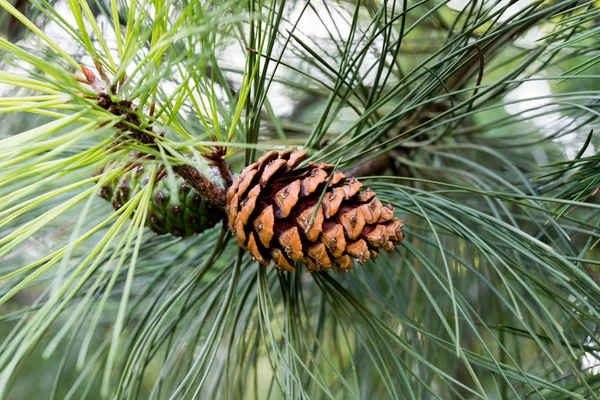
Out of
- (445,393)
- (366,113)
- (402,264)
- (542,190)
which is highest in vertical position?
(366,113)

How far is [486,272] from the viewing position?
844mm

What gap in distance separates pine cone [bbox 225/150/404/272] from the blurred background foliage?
0.11ft

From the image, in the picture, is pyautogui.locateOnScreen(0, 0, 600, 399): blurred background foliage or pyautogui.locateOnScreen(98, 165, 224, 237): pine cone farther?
pyautogui.locateOnScreen(98, 165, 224, 237): pine cone

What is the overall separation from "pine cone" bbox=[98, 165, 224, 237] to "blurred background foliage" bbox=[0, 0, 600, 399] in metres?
0.03

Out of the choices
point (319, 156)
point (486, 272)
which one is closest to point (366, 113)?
point (319, 156)

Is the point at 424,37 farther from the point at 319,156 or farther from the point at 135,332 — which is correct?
the point at 135,332

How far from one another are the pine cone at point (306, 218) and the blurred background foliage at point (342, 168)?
0.03 m

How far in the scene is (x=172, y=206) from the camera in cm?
59

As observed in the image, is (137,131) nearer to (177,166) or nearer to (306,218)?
(177,166)

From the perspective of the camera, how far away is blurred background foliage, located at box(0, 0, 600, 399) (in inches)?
16.4

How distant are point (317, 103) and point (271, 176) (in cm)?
64

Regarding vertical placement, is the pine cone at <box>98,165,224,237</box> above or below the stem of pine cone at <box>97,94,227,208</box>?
below

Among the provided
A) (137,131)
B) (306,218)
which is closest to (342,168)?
(306,218)

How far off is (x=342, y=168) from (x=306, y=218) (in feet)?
0.63
